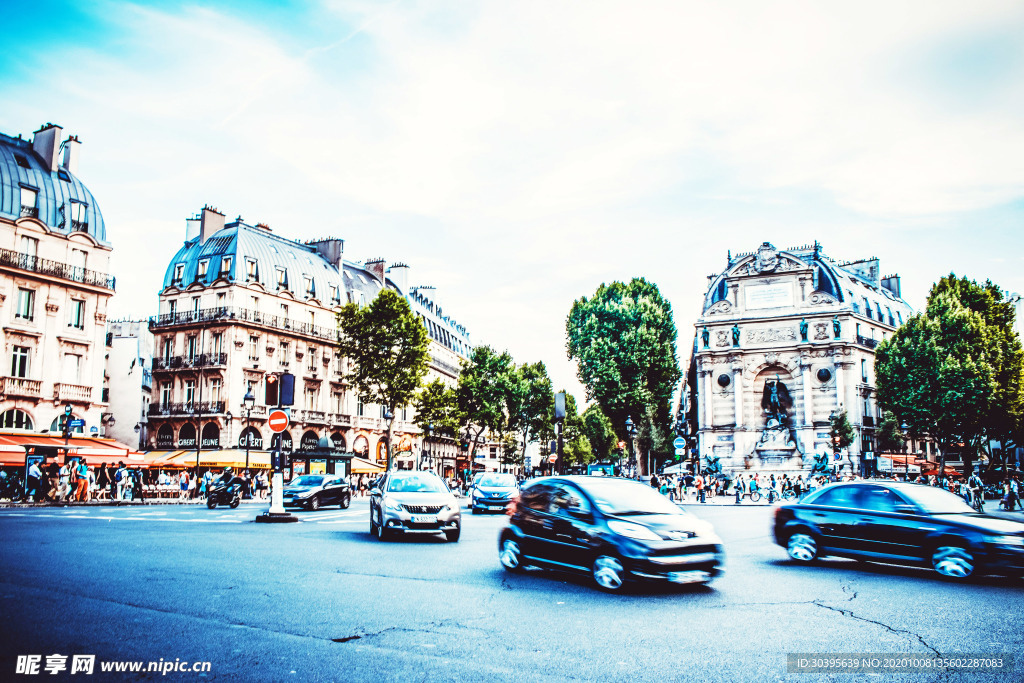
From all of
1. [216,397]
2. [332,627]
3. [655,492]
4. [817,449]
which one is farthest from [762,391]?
[332,627]

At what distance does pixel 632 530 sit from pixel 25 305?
1649 inches

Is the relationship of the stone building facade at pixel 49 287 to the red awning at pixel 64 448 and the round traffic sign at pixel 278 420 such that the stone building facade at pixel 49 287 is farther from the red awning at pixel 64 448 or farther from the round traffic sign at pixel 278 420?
the round traffic sign at pixel 278 420

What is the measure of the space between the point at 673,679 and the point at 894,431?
6288cm

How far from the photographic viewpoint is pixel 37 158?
44.7 meters

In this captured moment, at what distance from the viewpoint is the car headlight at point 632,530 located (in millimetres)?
9562

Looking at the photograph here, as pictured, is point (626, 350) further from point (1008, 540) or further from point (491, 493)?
point (1008, 540)

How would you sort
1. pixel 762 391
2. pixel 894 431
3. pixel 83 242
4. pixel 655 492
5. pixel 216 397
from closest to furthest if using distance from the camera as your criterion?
1. pixel 655 492
2. pixel 83 242
3. pixel 216 397
4. pixel 894 431
5. pixel 762 391

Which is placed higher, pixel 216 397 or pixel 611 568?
pixel 216 397

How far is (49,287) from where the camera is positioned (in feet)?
139

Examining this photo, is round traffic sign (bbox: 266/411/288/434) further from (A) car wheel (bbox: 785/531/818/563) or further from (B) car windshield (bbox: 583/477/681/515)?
(A) car wheel (bbox: 785/531/818/563)

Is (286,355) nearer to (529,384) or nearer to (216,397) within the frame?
(216,397)

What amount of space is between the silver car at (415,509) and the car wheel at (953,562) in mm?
8614

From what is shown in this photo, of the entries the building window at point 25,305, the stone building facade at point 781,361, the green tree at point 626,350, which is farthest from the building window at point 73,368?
the stone building facade at point 781,361

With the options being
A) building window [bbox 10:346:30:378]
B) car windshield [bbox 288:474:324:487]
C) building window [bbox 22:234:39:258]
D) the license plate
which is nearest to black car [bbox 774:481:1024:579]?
the license plate
